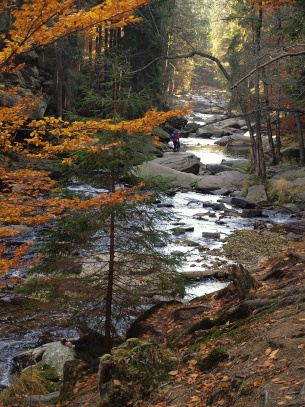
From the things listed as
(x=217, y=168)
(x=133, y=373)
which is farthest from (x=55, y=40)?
(x=217, y=168)

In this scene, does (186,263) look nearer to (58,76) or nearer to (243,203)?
(243,203)

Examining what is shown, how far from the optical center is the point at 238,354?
18.7 ft

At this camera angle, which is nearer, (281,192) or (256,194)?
(281,192)

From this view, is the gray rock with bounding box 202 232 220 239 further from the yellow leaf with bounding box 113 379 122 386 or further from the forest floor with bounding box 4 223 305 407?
the yellow leaf with bounding box 113 379 122 386

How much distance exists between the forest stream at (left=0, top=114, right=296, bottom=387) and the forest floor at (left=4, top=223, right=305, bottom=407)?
183 centimetres

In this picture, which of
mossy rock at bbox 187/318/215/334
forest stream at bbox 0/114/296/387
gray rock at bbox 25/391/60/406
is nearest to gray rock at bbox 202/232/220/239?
forest stream at bbox 0/114/296/387

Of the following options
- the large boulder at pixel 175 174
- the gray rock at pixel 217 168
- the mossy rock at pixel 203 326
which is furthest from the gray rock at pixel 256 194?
the mossy rock at pixel 203 326

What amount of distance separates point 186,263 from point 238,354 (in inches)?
323

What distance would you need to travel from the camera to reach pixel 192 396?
5.16 metres

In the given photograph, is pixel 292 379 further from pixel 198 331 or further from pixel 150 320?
pixel 150 320

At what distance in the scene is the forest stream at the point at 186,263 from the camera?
33.1ft

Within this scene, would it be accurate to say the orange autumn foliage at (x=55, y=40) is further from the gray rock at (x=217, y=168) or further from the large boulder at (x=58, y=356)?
the gray rock at (x=217, y=168)

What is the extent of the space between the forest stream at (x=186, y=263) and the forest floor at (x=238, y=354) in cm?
183

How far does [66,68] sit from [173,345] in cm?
2811
